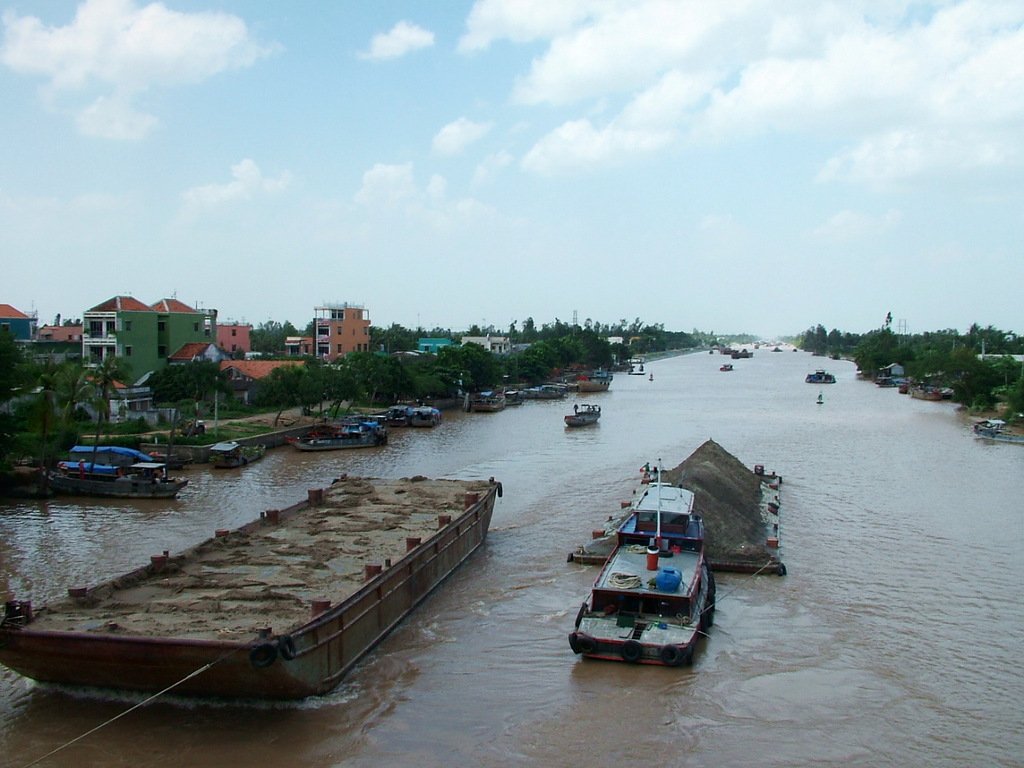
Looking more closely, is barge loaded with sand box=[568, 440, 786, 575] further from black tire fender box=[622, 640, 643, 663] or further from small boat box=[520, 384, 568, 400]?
small boat box=[520, 384, 568, 400]

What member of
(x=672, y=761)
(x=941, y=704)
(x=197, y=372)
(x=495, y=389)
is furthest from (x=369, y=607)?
(x=495, y=389)

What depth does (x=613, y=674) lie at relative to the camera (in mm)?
12547

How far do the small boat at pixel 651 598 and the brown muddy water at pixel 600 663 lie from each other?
345 mm

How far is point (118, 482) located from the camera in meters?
24.9

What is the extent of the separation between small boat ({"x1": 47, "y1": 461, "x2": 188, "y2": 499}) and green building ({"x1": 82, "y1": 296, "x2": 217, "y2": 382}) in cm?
1948

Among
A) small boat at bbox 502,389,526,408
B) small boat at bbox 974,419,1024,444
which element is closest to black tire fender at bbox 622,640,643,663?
small boat at bbox 974,419,1024,444

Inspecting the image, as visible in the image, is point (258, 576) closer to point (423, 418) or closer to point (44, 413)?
point (44, 413)

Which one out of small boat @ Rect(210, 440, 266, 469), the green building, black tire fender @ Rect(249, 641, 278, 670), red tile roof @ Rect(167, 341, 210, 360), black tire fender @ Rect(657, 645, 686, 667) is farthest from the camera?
red tile roof @ Rect(167, 341, 210, 360)

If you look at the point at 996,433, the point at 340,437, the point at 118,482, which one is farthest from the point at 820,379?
the point at 118,482

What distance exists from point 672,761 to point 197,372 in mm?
30630

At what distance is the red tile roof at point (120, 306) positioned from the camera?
45.3m

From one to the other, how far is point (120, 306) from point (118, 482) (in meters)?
23.5

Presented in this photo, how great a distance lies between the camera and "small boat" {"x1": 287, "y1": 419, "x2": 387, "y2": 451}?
35.9m

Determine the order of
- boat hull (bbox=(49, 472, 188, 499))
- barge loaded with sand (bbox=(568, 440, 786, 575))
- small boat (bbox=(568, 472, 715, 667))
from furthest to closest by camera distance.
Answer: boat hull (bbox=(49, 472, 188, 499)) → barge loaded with sand (bbox=(568, 440, 786, 575)) → small boat (bbox=(568, 472, 715, 667))
